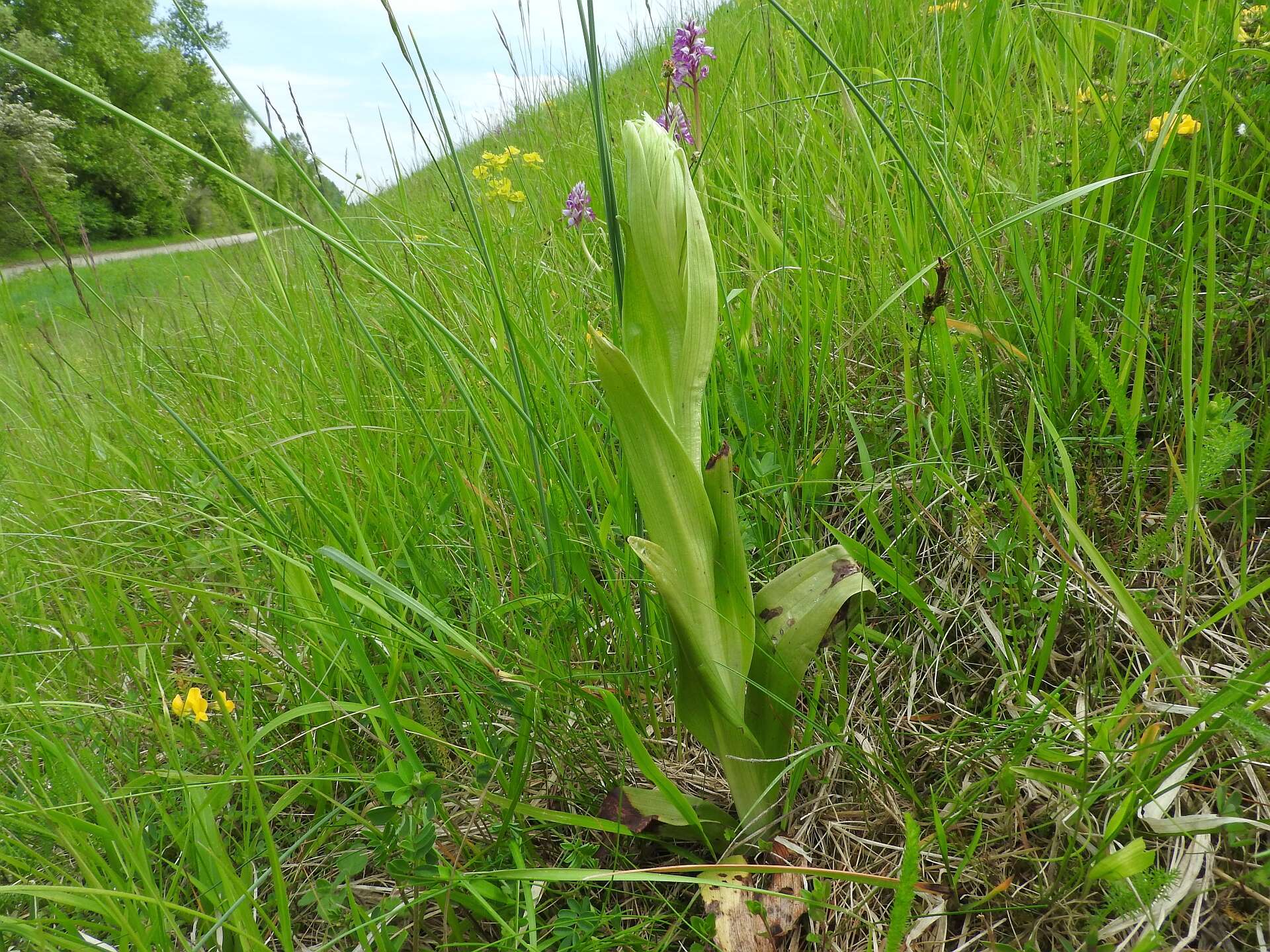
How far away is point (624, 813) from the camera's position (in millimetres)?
757

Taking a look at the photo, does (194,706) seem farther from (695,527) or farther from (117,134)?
(117,134)

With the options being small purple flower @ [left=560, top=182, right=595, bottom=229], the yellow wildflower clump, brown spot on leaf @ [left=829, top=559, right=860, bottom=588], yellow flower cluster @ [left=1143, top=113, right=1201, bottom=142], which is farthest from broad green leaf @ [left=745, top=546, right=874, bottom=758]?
the yellow wildflower clump

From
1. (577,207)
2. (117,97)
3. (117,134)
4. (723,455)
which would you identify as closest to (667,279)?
(723,455)

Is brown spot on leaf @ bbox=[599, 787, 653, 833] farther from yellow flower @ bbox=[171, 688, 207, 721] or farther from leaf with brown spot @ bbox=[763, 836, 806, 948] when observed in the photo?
yellow flower @ bbox=[171, 688, 207, 721]

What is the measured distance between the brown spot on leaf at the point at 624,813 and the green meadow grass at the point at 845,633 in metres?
0.05

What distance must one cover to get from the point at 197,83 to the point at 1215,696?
32.9ft

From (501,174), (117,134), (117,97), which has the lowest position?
(501,174)

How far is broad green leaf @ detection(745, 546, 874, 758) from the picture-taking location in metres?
0.74

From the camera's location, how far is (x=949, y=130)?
4.58 feet

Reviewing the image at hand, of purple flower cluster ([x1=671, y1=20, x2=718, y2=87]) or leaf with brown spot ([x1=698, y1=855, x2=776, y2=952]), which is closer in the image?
leaf with brown spot ([x1=698, y1=855, x2=776, y2=952])

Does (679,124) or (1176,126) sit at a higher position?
(679,124)

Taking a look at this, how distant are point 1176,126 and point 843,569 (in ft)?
2.65

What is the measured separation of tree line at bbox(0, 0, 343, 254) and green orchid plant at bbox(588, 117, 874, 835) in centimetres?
43

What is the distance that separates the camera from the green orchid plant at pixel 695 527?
2.27 ft
